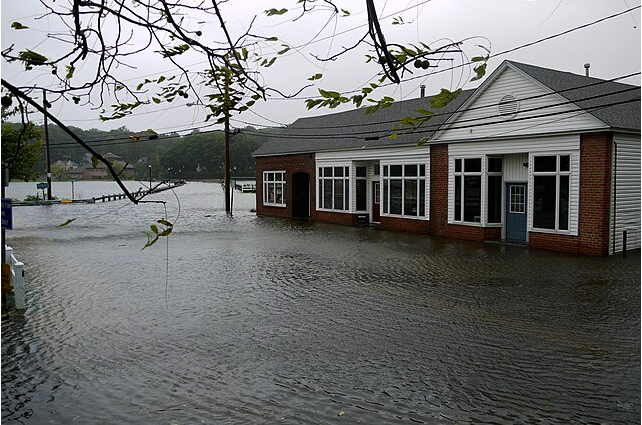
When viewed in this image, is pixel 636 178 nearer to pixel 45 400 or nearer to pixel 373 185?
pixel 373 185

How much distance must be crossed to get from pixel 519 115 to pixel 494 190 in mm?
2845

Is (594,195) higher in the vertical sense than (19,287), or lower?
higher

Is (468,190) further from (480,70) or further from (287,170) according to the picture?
(480,70)

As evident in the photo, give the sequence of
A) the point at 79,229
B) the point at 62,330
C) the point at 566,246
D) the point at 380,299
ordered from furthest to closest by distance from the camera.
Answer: the point at 79,229, the point at 566,246, the point at 380,299, the point at 62,330

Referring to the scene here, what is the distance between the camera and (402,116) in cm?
2717

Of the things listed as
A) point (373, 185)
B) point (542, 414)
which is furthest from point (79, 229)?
point (542, 414)

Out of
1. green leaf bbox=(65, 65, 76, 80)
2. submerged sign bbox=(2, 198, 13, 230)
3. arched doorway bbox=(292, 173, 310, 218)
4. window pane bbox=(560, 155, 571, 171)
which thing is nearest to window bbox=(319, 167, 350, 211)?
arched doorway bbox=(292, 173, 310, 218)

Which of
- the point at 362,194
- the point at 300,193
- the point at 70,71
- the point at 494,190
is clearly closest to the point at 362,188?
the point at 362,194

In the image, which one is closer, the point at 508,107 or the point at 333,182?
the point at 508,107

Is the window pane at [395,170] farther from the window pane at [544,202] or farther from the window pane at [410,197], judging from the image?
the window pane at [544,202]

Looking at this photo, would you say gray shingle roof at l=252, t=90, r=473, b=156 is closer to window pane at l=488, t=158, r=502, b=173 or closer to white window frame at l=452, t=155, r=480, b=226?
white window frame at l=452, t=155, r=480, b=226

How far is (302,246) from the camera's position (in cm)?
2089

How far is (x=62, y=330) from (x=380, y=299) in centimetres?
581

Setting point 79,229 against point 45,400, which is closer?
point 45,400
